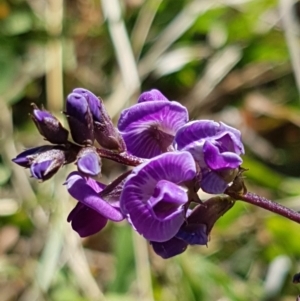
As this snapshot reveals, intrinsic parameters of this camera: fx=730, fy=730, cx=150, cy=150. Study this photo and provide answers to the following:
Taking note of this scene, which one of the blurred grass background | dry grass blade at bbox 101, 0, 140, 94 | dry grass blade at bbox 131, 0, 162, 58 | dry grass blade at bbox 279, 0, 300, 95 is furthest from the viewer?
dry grass blade at bbox 131, 0, 162, 58

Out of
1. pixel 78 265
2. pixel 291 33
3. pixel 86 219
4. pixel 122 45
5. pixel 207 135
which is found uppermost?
pixel 207 135

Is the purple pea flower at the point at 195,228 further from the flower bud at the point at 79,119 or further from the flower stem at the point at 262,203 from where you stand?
the flower bud at the point at 79,119

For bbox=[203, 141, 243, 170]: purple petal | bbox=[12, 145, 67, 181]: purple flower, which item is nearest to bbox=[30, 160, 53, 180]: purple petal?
bbox=[12, 145, 67, 181]: purple flower

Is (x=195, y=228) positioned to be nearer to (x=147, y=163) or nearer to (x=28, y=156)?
(x=147, y=163)

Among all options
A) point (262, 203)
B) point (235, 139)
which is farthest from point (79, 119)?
→ point (262, 203)

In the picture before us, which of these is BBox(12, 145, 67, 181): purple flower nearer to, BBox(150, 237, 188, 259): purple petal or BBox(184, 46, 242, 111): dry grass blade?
BBox(150, 237, 188, 259): purple petal

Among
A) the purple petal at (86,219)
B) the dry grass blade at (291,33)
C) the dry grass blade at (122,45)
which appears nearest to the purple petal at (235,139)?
the purple petal at (86,219)

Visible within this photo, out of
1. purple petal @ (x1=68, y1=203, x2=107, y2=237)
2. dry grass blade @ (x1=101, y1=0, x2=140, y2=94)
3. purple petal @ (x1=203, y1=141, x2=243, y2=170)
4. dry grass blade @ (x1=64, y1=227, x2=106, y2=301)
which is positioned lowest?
dry grass blade @ (x1=64, y1=227, x2=106, y2=301)
